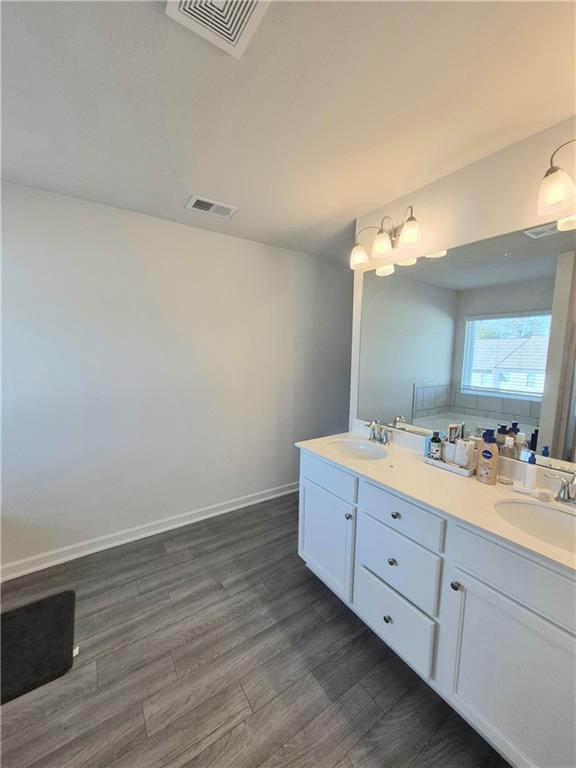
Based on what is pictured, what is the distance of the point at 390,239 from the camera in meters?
1.97

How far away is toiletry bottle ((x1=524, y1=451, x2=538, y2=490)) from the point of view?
1.34 metres

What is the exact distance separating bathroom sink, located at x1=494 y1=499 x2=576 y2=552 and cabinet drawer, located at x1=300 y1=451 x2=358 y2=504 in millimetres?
645

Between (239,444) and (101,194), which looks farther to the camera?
(239,444)

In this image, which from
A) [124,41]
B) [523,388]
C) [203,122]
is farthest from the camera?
[523,388]

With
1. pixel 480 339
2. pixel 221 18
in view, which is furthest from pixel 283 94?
pixel 480 339

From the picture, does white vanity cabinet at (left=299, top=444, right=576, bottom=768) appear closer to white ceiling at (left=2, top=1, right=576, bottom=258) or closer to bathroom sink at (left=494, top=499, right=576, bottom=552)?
bathroom sink at (left=494, top=499, right=576, bottom=552)

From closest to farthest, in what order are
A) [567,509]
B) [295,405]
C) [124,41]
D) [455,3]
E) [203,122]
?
[455,3], [124,41], [567,509], [203,122], [295,405]

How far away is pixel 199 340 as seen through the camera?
2521mm

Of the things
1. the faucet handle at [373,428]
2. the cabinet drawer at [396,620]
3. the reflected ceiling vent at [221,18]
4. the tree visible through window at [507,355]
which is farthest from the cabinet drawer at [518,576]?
the reflected ceiling vent at [221,18]

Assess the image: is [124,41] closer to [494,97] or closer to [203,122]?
[203,122]

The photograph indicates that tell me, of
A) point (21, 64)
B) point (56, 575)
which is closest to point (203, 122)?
point (21, 64)

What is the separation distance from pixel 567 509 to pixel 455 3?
68.3 inches

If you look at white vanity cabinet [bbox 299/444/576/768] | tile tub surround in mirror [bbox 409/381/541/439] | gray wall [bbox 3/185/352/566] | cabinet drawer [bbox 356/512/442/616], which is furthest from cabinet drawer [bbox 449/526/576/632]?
gray wall [bbox 3/185/352/566]

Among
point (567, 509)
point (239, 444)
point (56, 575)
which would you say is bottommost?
point (56, 575)
